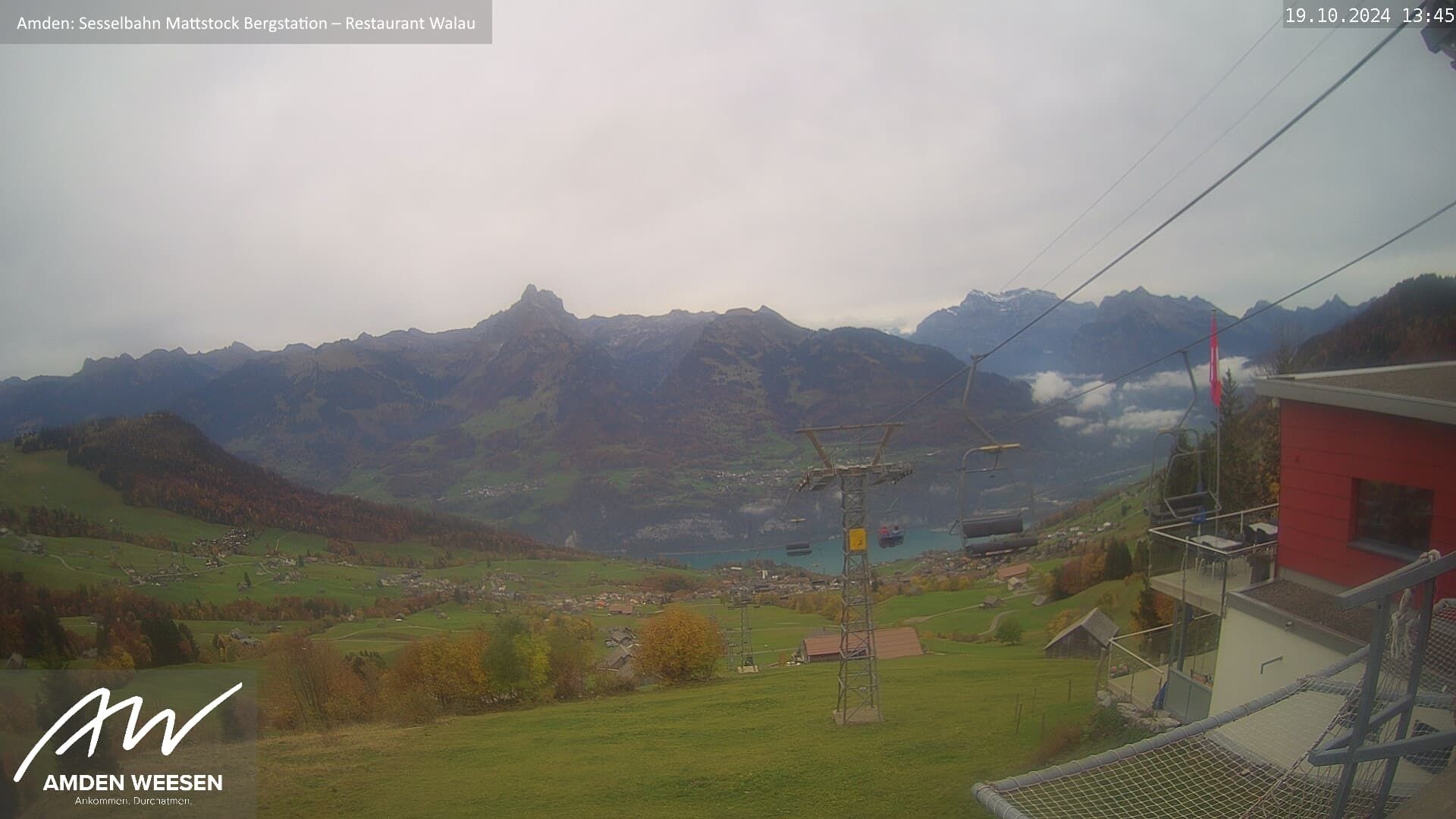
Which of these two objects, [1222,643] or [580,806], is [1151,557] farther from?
[580,806]

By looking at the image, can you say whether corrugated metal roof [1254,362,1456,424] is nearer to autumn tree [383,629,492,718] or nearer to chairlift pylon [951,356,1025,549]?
chairlift pylon [951,356,1025,549]

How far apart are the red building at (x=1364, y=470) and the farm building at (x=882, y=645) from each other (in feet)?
86.7

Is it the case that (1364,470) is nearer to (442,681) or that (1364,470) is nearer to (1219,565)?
(1219,565)

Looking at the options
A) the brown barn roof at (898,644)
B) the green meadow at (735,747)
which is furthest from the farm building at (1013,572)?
the brown barn roof at (898,644)

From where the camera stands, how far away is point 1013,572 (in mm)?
57875

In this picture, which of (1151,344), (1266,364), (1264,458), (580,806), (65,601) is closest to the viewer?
(580,806)

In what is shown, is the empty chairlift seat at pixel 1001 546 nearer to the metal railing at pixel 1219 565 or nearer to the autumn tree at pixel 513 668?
the metal railing at pixel 1219 565

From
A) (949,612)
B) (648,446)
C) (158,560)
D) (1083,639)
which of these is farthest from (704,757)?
(648,446)

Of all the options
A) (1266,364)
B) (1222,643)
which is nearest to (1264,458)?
(1266,364)

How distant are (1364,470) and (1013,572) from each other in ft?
177

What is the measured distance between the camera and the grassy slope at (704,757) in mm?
13391

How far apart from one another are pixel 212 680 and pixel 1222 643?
133ft

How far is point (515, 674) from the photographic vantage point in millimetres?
29891

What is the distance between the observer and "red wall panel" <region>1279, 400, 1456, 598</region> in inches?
287
